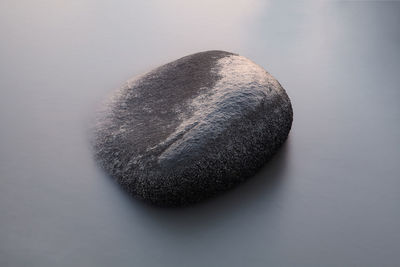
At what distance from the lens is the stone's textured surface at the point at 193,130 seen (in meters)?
1.35

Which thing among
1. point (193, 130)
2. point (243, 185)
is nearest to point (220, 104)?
point (193, 130)

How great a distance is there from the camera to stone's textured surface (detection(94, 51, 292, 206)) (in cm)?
135

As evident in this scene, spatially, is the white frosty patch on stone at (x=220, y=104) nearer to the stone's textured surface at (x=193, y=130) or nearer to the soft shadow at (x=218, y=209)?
the stone's textured surface at (x=193, y=130)

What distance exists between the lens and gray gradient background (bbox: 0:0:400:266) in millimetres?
1318

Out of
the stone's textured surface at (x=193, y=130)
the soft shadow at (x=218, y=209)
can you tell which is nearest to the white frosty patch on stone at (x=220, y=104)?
the stone's textured surface at (x=193, y=130)

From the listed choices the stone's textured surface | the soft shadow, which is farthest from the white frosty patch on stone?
the soft shadow

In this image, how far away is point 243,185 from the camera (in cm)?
147

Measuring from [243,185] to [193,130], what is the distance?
25cm

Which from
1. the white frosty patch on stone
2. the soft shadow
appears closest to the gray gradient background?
the soft shadow

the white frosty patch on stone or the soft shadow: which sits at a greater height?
the white frosty patch on stone

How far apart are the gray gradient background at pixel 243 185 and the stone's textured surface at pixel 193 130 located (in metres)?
0.07

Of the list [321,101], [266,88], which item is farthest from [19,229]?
[321,101]

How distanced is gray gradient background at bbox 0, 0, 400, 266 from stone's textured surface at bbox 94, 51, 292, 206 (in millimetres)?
66

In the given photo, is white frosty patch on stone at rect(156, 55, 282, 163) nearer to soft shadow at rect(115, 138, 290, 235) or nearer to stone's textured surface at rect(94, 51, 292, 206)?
stone's textured surface at rect(94, 51, 292, 206)
